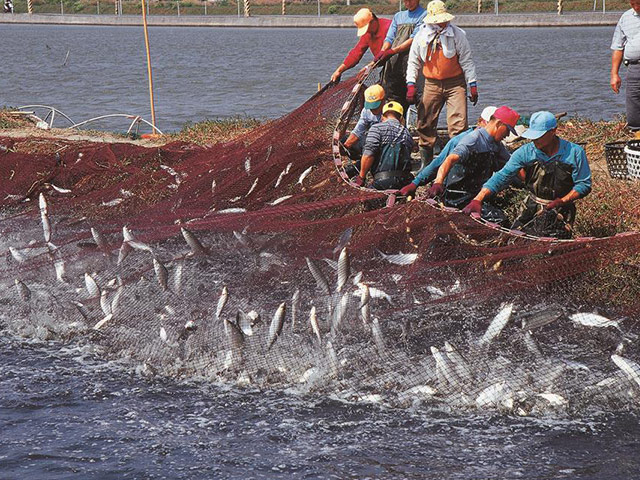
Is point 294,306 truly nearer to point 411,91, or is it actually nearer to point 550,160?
point 550,160

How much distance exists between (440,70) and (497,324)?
3.93 meters

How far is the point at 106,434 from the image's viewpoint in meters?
6.92

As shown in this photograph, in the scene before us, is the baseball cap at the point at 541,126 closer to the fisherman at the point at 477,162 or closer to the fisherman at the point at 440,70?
the fisherman at the point at 477,162

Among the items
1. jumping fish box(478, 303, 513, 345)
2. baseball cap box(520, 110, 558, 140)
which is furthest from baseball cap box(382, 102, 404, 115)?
jumping fish box(478, 303, 513, 345)

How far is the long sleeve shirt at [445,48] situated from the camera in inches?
399

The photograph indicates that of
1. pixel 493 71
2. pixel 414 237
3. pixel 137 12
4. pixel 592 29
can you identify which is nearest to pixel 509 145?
pixel 414 237

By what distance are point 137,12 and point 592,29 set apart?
134 feet

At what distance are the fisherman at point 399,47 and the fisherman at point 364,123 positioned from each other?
1103mm

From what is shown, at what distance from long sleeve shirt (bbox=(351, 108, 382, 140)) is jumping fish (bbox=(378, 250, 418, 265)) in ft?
8.46

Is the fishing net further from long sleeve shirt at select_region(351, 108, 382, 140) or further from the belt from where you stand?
long sleeve shirt at select_region(351, 108, 382, 140)

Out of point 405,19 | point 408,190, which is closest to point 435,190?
point 408,190

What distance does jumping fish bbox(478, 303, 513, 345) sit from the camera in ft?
23.5

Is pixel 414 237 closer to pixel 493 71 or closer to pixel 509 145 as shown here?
pixel 509 145

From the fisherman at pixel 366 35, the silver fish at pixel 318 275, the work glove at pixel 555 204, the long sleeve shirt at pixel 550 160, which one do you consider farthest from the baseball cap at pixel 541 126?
the fisherman at pixel 366 35
